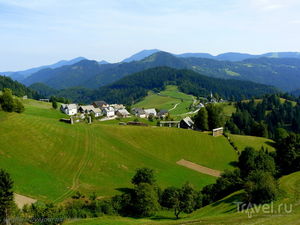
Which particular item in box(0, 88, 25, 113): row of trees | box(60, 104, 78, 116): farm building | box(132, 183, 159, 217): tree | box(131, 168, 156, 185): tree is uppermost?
box(0, 88, 25, 113): row of trees

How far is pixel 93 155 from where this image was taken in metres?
63.8

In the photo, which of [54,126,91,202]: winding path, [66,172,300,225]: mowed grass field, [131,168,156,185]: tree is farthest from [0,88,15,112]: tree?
[66,172,300,225]: mowed grass field

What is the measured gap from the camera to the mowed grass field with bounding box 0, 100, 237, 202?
51.0 metres

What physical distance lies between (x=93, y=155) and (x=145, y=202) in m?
25.0

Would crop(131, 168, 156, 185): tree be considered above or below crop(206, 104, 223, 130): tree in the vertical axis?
below

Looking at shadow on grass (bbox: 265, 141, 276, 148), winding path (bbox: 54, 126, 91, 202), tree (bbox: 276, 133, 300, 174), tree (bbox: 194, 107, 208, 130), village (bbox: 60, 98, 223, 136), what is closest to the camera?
winding path (bbox: 54, 126, 91, 202)

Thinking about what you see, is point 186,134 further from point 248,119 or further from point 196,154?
point 248,119

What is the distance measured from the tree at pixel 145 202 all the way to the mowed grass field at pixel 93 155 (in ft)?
24.0

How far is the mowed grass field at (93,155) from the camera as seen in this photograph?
51031 millimetres

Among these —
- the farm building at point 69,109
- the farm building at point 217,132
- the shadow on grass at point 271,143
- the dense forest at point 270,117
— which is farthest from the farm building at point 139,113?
the shadow on grass at point 271,143

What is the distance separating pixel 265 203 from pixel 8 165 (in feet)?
158

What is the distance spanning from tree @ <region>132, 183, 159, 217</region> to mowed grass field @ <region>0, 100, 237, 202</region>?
7.32m

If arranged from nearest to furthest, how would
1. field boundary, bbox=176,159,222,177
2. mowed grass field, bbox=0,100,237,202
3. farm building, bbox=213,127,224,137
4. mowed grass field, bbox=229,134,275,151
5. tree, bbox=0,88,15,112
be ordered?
mowed grass field, bbox=0,100,237,202, field boundary, bbox=176,159,222,177, tree, bbox=0,88,15,112, mowed grass field, bbox=229,134,275,151, farm building, bbox=213,127,224,137
